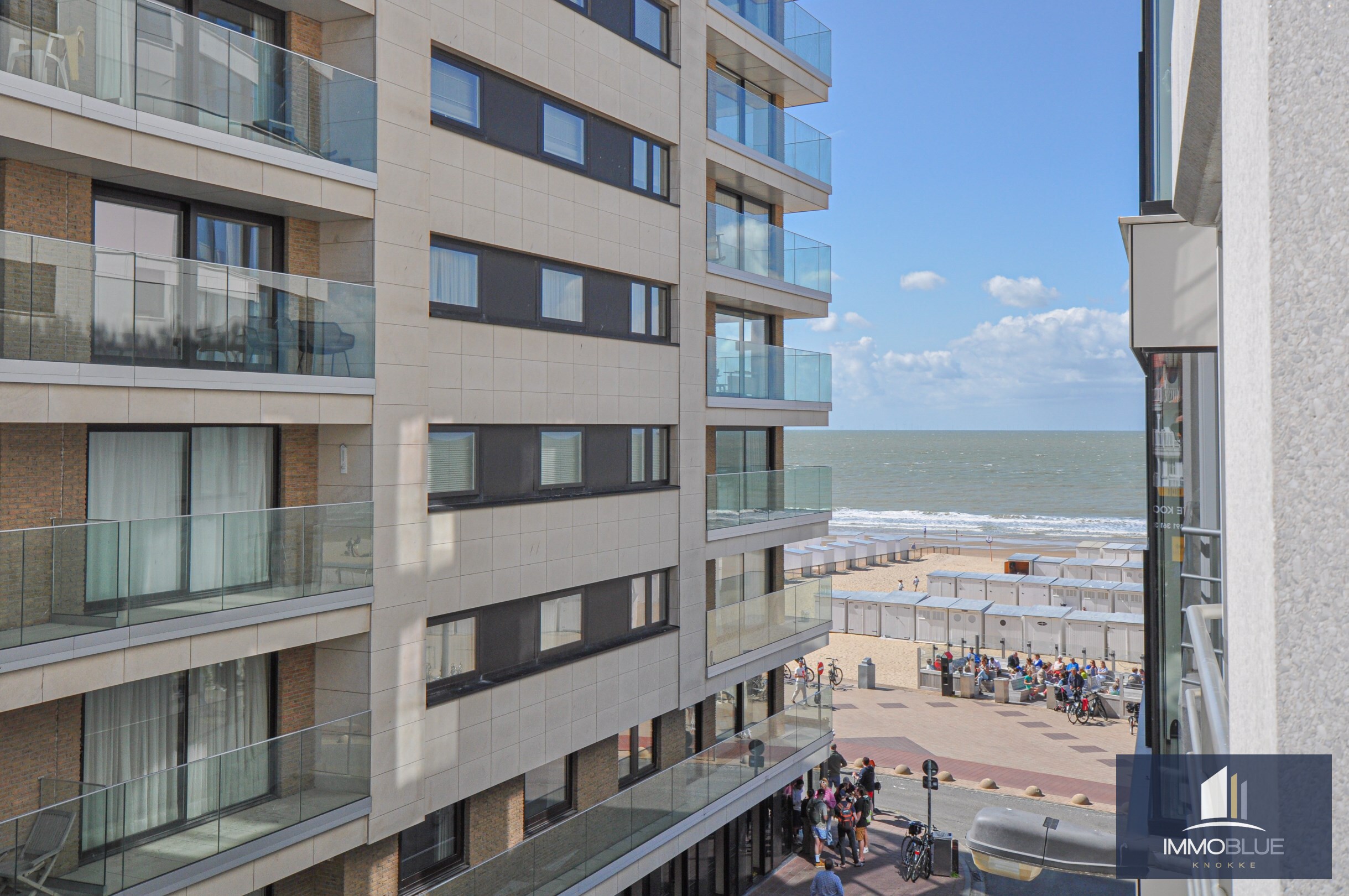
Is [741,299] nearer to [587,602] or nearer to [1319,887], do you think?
[587,602]

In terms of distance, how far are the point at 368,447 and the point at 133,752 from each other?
4033mm

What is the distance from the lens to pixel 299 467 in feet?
38.3

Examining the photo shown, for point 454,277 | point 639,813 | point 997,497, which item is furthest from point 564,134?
point 997,497

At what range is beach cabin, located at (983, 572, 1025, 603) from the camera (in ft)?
156

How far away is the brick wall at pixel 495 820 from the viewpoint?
14148 mm

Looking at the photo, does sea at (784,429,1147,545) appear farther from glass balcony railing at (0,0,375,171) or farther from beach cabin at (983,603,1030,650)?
glass balcony railing at (0,0,375,171)

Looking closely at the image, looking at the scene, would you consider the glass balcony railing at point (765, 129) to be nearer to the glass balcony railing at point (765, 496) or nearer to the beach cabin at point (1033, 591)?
the glass balcony railing at point (765, 496)

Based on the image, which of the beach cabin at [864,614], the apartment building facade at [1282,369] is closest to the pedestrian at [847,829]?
the beach cabin at [864,614]

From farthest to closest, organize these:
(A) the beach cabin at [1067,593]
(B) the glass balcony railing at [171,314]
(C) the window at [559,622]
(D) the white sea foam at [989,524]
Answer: (D) the white sea foam at [989,524]
(A) the beach cabin at [1067,593]
(C) the window at [559,622]
(B) the glass balcony railing at [171,314]

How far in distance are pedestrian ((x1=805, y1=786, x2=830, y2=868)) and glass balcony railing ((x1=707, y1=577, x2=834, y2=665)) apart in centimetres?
426

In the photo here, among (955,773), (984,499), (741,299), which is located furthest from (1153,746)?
(984,499)

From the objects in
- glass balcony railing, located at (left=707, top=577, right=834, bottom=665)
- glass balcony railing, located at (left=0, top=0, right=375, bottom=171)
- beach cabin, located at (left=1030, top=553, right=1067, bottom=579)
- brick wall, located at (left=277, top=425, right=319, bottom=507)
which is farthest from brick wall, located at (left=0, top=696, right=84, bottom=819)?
beach cabin, located at (left=1030, top=553, right=1067, bottom=579)

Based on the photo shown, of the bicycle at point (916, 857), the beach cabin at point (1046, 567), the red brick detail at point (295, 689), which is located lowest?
the bicycle at point (916, 857)

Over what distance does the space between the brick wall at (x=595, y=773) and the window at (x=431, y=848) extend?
267 centimetres
